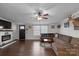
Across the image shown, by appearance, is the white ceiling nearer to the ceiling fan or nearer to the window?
the ceiling fan

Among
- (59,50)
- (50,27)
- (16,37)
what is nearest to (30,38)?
(16,37)

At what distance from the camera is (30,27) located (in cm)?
1156

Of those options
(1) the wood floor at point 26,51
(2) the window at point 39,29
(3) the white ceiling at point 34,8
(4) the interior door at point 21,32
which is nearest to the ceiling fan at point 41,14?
(3) the white ceiling at point 34,8

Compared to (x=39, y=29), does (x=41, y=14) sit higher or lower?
higher

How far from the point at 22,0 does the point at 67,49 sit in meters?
3.22

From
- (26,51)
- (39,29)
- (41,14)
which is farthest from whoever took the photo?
(39,29)

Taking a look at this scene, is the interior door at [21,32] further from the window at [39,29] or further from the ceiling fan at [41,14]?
the ceiling fan at [41,14]

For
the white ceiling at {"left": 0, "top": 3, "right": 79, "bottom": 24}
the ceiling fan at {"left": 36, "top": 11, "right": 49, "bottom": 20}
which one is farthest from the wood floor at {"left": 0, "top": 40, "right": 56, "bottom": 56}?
the white ceiling at {"left": 0, "top": 3, "right": 79, "bottom": 24}

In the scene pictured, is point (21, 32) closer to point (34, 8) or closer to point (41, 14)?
point (41, 14)

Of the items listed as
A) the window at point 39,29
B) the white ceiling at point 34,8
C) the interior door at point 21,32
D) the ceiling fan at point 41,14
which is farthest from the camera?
the window at point 39,29

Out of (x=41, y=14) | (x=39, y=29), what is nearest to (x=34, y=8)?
(x=41, y=14)

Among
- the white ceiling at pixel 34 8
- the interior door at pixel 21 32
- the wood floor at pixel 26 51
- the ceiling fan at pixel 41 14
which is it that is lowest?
the wood floor at pixel 26 51

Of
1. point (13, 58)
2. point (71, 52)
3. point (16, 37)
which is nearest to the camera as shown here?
point (13, 58)

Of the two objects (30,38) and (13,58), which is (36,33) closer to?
(30,38)
